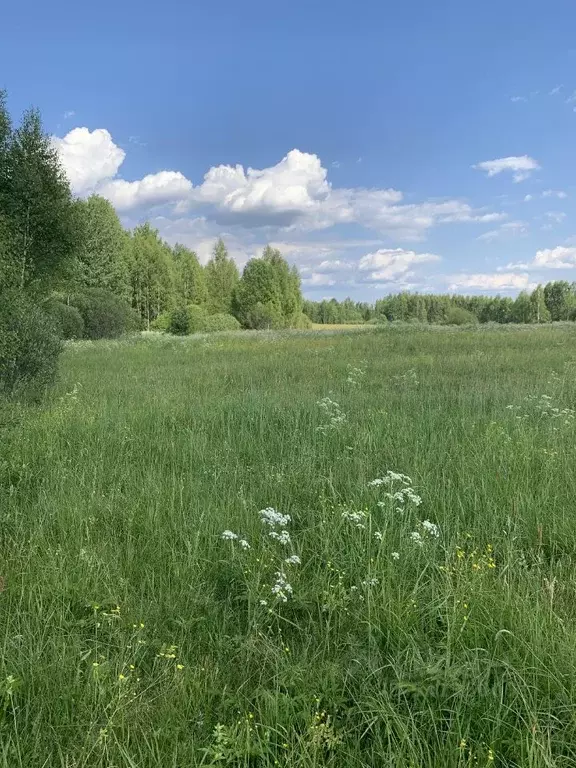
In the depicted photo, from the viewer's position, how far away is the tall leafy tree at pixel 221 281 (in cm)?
7262

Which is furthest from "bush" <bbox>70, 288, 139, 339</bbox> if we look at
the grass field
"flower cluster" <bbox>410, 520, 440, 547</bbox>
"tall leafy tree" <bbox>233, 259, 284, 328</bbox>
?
"flower cluster" <bbox>410, 520, 440, 547</bbox>

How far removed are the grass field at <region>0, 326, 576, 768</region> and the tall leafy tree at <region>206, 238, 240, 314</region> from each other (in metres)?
67.7

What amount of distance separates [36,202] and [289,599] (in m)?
18.1

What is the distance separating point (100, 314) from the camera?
123 ft

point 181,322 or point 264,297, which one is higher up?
point 264,297

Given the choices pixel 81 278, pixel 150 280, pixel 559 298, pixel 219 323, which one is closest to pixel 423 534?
pixel 81 278

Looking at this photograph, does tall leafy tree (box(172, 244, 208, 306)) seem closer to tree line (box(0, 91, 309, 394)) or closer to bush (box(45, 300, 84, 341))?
tree line (box(0, 91, 309, 394))

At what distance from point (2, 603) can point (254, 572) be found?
1473mm

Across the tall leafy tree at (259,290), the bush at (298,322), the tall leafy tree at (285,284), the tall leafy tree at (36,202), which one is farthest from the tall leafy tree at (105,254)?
the tall leafy tree at (36,202)

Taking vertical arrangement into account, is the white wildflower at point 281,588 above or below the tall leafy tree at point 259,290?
below

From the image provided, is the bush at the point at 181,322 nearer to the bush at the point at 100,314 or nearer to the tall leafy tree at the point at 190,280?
the bush at the point at 100,314

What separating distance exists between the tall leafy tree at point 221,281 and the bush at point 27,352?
61.9 m

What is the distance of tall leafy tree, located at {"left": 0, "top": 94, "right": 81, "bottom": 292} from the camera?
16.5 metres

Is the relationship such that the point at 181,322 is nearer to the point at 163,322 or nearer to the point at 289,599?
the point at 163,322
